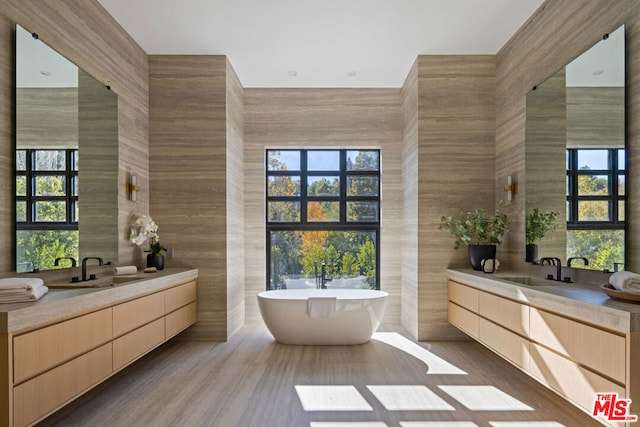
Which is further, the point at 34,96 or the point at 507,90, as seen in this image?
the point at 507,90

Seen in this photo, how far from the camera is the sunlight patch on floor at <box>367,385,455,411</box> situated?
2.77 m

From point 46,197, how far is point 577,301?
3.33 m

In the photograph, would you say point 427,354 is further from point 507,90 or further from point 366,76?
point 366,76

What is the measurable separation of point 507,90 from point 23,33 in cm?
412

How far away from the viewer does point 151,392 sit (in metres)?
3.06

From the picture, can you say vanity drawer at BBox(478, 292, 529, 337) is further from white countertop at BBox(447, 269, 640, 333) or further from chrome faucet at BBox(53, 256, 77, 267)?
chrome faucet at BBox(53, 256, 77, 267)

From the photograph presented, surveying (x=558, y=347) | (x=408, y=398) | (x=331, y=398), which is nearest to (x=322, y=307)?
(x=331, y=398)

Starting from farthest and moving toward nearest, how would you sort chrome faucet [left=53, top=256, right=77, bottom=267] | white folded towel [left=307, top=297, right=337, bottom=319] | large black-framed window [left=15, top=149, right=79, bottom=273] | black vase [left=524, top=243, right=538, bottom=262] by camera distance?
white folded towel [left=307, top=297, right=337, bottom=319] < black vase [left=524, top=243, right=538, bottom=262] < chrome faucet [left=53, top=256, right=77, bottom=267] < large black-framed window [left=15, top=149, right=79, bottom=273]

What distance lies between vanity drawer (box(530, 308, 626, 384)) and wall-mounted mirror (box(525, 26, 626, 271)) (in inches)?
24.4

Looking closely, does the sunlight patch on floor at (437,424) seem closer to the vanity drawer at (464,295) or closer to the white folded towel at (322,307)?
the vanity drawer at (464,295)

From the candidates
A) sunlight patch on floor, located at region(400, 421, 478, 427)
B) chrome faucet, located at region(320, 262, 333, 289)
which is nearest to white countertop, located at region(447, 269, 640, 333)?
sunlight patch on floor, located at region(400, 421, 478, 427)

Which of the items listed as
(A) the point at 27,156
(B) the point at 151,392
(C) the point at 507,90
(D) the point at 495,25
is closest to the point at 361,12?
(D) the point at 495,25

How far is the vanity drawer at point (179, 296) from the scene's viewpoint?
367 cm

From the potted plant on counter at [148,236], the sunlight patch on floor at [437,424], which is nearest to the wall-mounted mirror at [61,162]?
the potted plant on counter at [148,236]
